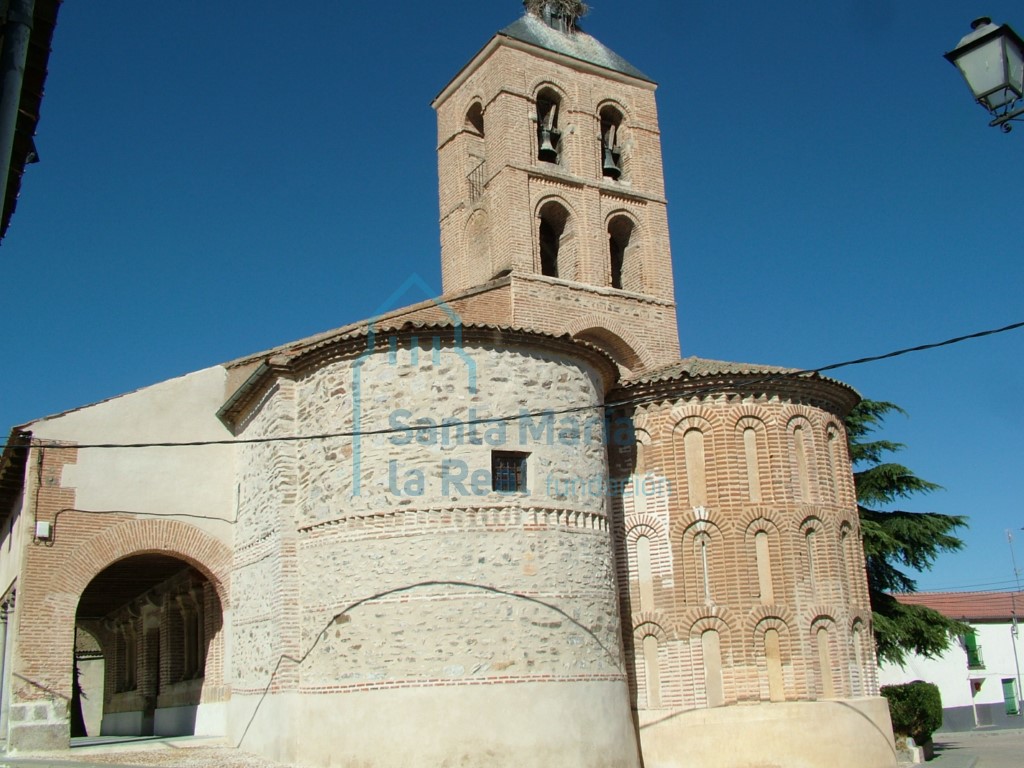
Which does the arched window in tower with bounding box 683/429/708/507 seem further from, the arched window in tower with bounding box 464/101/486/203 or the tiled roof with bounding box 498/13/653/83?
the tiled roof with bounding box 498/13/653/83

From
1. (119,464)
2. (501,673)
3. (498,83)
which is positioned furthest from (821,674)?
(498,83)

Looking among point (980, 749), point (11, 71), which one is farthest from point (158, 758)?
point (980, 749)

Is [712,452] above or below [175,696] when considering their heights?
above

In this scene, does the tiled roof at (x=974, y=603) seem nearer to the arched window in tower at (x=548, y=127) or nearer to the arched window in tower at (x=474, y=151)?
the arched window in tower at (x=548, y=127)

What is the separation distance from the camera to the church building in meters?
13.8

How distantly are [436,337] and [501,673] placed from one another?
4.82 m

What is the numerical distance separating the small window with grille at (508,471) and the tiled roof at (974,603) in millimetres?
25099

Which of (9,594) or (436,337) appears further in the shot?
(9,594)

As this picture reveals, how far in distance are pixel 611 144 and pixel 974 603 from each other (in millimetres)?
26695

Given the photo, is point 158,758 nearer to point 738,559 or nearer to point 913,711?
point 738,559

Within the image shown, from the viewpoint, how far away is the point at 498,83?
72.1 ft

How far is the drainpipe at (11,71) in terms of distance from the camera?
166 inches

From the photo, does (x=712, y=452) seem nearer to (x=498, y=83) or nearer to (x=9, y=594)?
(x=498, y=83)

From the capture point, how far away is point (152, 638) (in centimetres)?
2473
